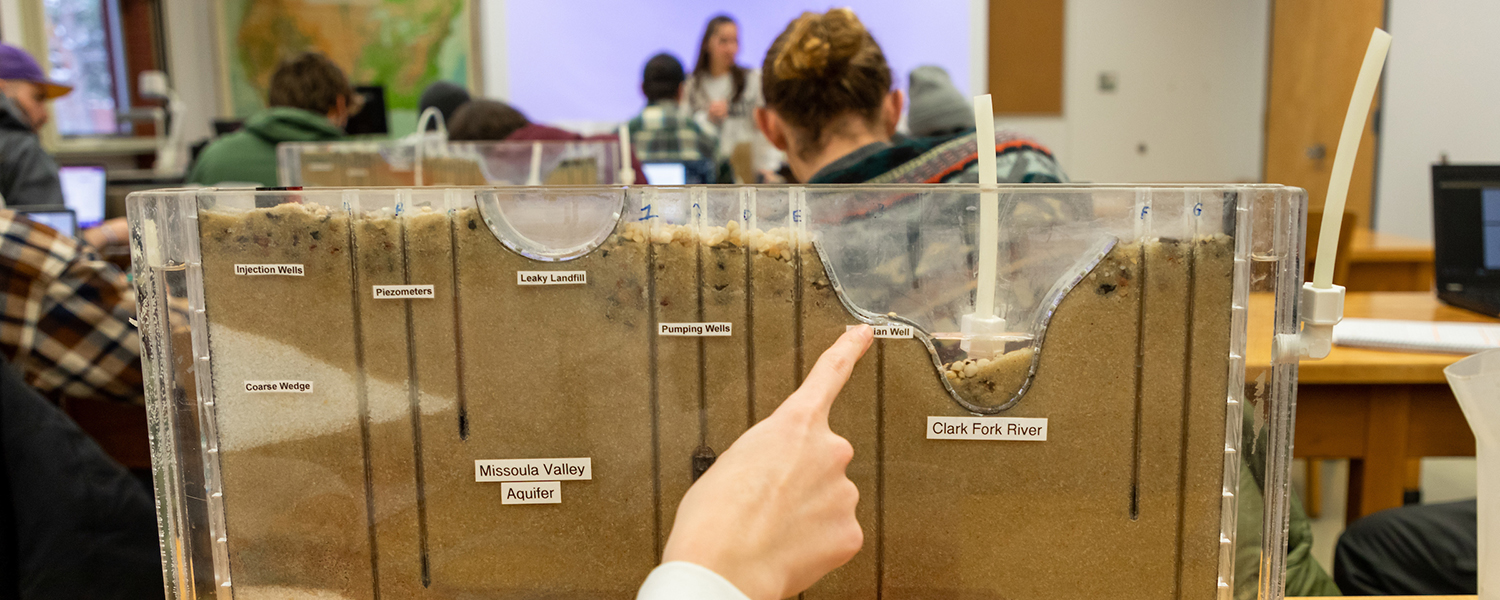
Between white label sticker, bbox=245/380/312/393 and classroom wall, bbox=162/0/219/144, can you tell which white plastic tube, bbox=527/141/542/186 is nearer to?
white label sticker, bbox=245/380/312/393

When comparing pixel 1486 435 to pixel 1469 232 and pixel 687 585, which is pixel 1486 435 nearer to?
pixel 687 585

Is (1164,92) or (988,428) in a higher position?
(1164,92)

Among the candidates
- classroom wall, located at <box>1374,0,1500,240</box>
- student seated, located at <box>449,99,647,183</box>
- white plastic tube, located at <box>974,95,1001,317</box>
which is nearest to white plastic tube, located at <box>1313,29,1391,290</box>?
white plastic tube, located at <box>974,95,1001,317</box>

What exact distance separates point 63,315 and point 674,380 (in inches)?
47.1

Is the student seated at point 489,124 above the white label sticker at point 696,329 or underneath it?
above

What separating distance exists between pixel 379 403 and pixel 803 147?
98 centimetres

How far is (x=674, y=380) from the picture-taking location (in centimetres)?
57

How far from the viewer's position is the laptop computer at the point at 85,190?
10.8 ft

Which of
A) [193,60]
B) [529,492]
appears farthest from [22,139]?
[529,492]

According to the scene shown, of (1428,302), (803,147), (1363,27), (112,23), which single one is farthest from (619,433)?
(112,23)

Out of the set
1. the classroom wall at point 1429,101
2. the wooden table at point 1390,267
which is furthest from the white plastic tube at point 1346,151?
the classroom wall at point 1429,101

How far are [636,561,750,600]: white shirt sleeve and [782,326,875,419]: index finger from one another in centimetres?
11

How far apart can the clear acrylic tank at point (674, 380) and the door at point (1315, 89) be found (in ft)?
12.6

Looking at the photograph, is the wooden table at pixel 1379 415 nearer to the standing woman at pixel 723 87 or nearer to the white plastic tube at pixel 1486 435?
the white plastic tube at pixel 1486 435
